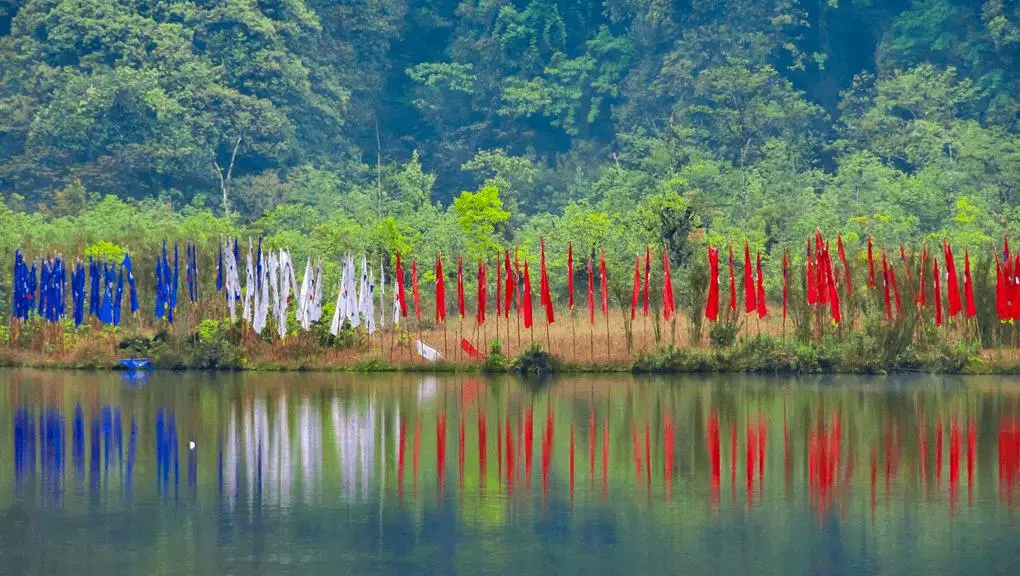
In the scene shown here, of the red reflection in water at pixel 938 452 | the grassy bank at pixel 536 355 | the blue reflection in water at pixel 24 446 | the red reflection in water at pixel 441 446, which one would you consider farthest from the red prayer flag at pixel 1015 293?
the blue reflection in water at pixel 24 446

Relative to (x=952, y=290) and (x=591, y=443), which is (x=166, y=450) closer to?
(x=591, y=443)

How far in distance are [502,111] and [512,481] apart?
5546 cm

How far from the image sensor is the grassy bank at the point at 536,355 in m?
38.6

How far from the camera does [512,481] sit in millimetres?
22078

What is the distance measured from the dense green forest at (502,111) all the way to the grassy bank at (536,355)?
46.6 ft

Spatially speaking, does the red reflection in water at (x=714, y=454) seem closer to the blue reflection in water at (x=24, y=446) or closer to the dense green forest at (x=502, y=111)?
the blue reflection in water at (x=24, y=446)

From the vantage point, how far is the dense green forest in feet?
203

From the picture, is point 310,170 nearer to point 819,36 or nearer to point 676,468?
point 819,36

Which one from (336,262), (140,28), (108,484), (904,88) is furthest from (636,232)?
(108,484)

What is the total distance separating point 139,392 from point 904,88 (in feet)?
138

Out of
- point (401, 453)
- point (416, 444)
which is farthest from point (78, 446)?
point (416, 444)

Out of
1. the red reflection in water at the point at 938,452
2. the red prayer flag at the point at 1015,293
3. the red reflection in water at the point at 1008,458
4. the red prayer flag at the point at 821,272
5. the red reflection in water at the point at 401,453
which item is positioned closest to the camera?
the red reflection in water at the point at 1008,458

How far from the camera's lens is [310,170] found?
72.9 metres

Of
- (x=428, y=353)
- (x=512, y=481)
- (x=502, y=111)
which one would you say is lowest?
(x=512, y=481)
